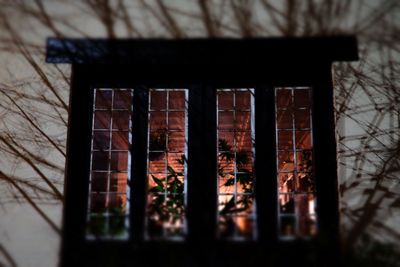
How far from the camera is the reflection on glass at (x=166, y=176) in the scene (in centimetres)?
494

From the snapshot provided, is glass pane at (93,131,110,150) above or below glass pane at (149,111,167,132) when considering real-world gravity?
below

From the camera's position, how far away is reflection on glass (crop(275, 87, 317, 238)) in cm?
489

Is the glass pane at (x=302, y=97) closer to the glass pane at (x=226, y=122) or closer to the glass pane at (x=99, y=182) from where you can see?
the glass pane at (x=226, y=122)

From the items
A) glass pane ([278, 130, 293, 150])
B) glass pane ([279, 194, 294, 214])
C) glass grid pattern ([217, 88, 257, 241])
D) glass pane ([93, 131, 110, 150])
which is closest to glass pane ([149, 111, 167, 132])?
glass grid pattern ([217, 88, 257, 241])

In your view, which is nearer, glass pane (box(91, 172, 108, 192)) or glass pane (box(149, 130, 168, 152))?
glass pane (box(91, 172, 108, 192))

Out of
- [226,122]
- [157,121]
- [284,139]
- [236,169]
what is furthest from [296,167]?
[226,122]

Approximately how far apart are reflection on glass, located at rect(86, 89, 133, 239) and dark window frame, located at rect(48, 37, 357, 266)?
106mm

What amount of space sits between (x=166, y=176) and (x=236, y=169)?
121 cm

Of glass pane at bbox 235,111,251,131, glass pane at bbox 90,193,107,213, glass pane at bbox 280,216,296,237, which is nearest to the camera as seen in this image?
glass pane at bbox 280,216,296,237

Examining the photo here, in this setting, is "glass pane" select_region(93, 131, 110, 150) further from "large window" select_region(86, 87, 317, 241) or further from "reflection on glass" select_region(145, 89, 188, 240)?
"reflection on glass" select_region(145, 89, 188, 240)

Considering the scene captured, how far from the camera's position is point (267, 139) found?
16.5 feet

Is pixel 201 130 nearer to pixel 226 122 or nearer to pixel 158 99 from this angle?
pixel 158 99

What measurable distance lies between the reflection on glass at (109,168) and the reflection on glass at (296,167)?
1602mm

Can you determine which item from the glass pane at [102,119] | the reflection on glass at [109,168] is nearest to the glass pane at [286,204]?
the reflection on glass at [109,168]
